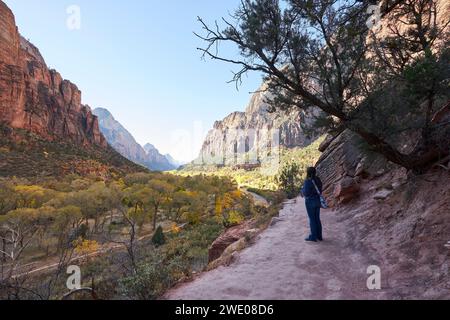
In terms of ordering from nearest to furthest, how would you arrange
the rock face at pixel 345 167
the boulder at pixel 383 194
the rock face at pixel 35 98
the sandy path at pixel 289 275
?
the sandy path at pixel 289 275 < the boulder at pixel 383 194 < the rock face at pixel 345 167 < the rock face at pixel 35 98

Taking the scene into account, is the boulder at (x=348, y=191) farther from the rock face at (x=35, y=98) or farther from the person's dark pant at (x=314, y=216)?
the rock face at (x=35, y=98)

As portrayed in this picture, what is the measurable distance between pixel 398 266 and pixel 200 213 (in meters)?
39.8

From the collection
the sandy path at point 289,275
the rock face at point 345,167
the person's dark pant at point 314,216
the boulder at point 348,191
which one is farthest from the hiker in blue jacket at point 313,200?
the boulder at point 348,191

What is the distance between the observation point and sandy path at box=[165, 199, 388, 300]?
Result: 422cm

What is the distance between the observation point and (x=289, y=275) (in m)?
4.98

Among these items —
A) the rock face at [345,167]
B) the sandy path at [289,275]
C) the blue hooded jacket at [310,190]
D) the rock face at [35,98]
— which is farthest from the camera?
the rock face at [35,98]

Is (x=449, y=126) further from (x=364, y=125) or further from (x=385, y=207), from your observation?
(x=385, y=207)

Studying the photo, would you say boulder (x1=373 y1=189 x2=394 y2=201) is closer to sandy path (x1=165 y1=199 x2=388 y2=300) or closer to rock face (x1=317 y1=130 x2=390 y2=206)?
rock face (x1=317 y1=130 x2=390 y2=206)

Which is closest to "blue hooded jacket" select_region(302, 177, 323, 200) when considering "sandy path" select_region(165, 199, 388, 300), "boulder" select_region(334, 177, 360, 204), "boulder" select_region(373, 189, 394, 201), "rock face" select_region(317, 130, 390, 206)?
"sandy path" select_region(165, 199, 388, 300)

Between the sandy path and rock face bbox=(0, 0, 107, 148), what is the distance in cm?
8060

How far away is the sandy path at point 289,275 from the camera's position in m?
4.22

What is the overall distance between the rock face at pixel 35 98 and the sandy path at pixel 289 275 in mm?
80604

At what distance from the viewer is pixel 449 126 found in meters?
6.92

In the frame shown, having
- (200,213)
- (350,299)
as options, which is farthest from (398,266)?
(200,213)
